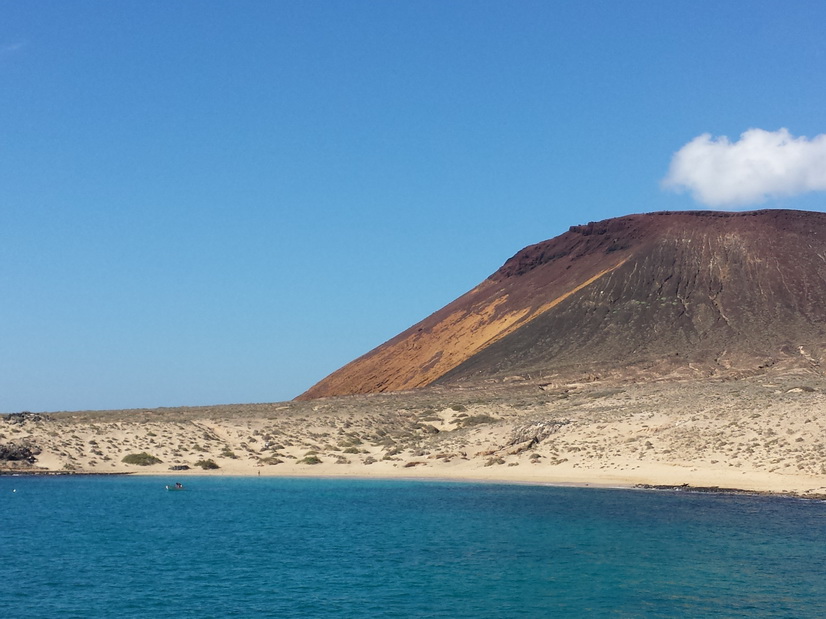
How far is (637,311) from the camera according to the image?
93.7m

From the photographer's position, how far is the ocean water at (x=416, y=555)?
68.1 feet

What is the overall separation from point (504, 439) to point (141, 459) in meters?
24.3

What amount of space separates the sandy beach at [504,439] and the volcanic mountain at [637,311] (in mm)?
11337

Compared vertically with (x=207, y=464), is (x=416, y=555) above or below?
below

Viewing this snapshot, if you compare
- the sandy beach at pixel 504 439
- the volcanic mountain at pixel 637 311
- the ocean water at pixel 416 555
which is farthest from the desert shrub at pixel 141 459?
the volcanic mountain at pixel 637 311

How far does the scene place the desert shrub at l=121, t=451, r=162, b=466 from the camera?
54.1 meters

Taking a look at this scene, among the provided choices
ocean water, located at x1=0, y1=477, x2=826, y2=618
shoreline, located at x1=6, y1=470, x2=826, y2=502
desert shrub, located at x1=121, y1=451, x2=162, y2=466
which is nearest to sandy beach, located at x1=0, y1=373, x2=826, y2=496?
desert shrub, located at x1=121, y1=451, x2=162, y2=466

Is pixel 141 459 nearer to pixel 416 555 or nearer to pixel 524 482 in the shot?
pixel 524 482

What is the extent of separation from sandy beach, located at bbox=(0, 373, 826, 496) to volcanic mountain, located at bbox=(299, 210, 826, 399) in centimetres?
1134

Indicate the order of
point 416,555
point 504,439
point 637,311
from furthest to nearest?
1. point 637,311
2. point 504,439
3. point 416,555

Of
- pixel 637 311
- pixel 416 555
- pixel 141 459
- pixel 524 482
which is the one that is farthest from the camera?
pixel 637 311

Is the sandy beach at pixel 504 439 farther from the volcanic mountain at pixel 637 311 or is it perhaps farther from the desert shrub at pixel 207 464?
the volcanic mountain at pixel 637 311

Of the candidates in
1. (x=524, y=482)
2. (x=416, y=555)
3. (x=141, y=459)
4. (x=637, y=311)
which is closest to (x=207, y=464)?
(x=141, y=459)

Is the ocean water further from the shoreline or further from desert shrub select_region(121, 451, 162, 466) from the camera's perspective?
desert shrub select_region(121, 451, 162, 466)
